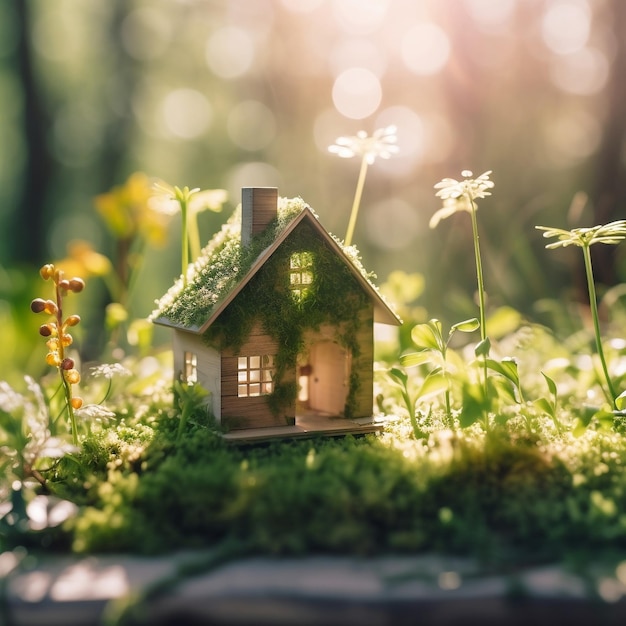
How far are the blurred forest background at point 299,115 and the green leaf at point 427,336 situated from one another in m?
3.88

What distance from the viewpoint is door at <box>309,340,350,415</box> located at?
3848 mm

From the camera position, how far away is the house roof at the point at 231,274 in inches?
137

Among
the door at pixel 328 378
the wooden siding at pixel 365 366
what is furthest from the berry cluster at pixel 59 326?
the wooden siding at pixel 365 366

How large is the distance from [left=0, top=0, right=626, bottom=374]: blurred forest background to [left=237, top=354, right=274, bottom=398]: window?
4.02 meters

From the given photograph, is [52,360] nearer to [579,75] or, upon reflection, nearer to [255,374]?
[255,374]

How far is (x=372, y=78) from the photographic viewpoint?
406 inches

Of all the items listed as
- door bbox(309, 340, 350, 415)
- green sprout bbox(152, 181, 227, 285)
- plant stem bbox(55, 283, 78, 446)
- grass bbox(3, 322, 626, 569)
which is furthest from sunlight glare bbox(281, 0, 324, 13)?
grass bbox(3, 322, 626, 569)

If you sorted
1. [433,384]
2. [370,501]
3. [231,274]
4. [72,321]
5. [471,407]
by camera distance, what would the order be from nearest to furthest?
1. [370,501]
2. [471,407]
3. [72,321]
4. [433,384]
5. [231,274]

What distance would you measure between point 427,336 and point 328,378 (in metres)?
0.68

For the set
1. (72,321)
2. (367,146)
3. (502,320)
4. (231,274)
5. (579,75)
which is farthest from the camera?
(579,75)

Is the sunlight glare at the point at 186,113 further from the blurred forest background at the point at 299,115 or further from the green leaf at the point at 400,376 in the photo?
the green leaf at the point at 400,376

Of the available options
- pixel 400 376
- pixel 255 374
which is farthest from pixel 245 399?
pixel 400 376

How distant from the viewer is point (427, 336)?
3.54m

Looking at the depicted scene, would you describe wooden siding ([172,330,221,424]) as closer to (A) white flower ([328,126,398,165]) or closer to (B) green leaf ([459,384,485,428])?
(B) green leaf ([459,384,485,428])
